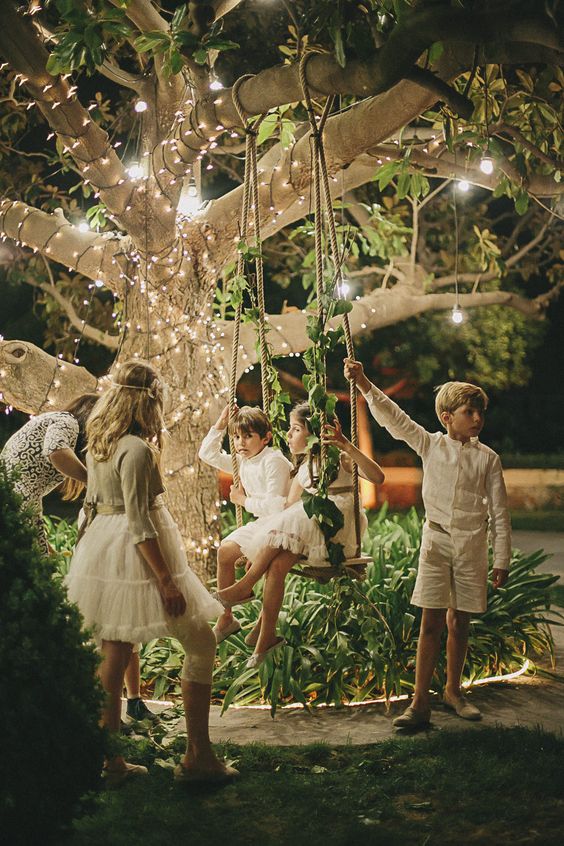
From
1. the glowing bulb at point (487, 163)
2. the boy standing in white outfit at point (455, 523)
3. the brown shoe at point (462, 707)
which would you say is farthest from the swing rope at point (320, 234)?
the glowing bulb at point (487, 163)

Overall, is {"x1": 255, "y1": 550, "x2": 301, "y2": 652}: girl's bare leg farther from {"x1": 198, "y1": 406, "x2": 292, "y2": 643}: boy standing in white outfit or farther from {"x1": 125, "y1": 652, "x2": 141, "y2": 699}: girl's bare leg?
{"x1": 125, "y1": 652, "x2": 141, "y2": 699}: girl's bare leg

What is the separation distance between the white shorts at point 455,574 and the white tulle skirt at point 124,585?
1.40 metres

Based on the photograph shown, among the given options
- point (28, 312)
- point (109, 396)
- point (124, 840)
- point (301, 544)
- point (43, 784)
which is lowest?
point (124, 840)

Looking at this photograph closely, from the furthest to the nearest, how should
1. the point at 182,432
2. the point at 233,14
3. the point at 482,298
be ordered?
the point at 482,298 → the point at 233,14 → the point at 182,432

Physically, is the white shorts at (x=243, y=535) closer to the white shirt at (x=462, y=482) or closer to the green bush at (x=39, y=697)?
the white shirt at (x=462, y=482)

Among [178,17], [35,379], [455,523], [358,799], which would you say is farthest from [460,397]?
[35,379]

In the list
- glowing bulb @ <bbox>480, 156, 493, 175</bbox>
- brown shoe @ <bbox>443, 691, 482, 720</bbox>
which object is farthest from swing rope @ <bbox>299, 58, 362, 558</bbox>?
glowing bulb @ <bbox>480, 156, 493, 175</bbox>

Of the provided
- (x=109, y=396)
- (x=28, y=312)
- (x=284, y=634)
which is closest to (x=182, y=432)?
(x=284, y=634)

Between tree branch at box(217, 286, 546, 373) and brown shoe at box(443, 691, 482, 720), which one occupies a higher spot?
tree branch at box(217, 286, 546, 373)

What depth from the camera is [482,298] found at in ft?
41.1

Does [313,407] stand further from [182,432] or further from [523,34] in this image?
[182,432]

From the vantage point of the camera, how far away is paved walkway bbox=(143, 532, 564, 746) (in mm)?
5270

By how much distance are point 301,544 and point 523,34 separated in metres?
2.82

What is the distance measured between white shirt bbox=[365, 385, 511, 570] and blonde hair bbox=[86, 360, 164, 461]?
1.38m
